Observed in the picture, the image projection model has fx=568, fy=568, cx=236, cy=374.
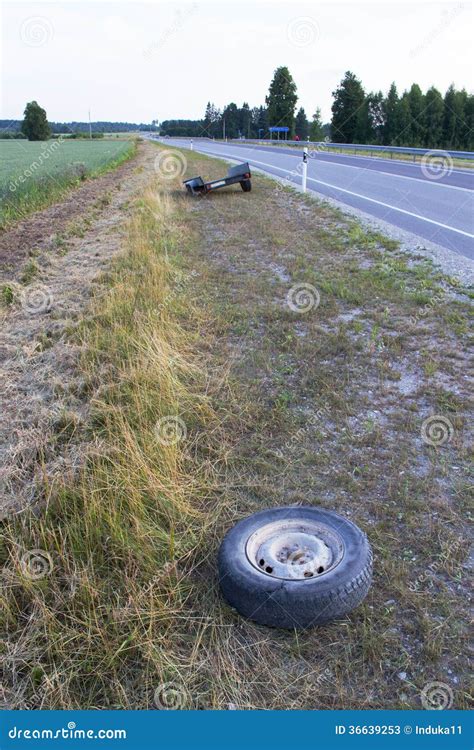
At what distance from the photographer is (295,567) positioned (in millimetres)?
2895

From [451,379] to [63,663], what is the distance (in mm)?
3831

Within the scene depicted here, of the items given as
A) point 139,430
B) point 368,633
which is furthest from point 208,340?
point 368,633

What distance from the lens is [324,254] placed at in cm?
940

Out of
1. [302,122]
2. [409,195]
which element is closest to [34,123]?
[302,122]

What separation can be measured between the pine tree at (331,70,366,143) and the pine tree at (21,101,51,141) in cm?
5461

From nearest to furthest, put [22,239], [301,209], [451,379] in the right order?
[451,379] → [22,239] → [301,209]

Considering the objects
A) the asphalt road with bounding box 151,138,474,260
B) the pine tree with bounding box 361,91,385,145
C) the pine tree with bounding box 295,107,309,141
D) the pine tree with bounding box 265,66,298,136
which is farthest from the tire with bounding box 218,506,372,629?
the pine tree with bounding box 295,107,309,141

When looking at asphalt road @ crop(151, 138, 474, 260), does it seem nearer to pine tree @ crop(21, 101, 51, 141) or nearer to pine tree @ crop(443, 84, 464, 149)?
pine tree @ crop(443, 84, 464, 149)

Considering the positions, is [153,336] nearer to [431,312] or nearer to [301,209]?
[431,312]

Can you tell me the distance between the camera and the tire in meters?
2.66

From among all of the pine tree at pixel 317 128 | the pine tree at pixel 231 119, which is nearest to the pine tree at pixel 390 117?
the pine tree at pixel 317 128

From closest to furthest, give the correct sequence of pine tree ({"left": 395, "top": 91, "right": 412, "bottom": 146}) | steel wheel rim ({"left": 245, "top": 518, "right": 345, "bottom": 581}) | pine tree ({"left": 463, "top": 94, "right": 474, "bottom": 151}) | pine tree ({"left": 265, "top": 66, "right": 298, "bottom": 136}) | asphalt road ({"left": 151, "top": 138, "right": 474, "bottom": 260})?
steel wheel rim ({"left": 245, "top": 518, "right": 345, "bottom": 581}) → asphalt road ({"left": 151, "top": 138, "right": 474, "bottom": 260}) → pine tree ({"left": 463, "top": 94, "right": 474, "bottom": 151}) → pine tree ({"left": 395, "top": 91, "right": 412, "bottom": 146}) → pine tree ({"left": 265, "top": 66, "right": 298, "bottom": 136})

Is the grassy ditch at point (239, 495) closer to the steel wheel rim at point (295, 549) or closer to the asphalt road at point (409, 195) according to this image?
the steel wheel rim at point (295, 549)

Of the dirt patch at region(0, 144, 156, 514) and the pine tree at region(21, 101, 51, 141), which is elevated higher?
the pine tree at region(21, 101, 51, 141)
